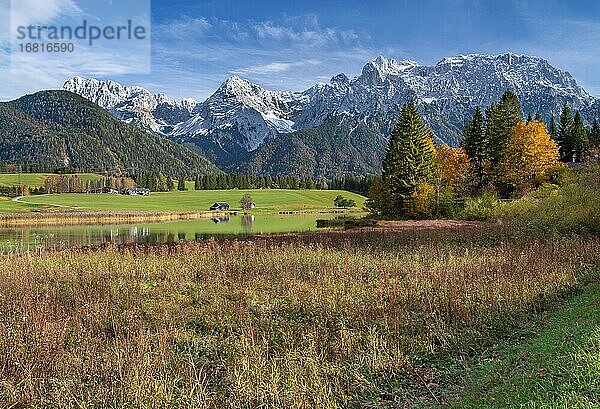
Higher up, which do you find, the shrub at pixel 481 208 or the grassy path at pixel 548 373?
the shrub at pixel 481 208

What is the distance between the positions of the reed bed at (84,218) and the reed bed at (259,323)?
6003cm

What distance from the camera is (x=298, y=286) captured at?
15.5 m

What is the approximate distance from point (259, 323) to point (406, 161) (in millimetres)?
45091

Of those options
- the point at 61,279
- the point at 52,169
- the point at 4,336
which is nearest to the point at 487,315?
the point at 4,336

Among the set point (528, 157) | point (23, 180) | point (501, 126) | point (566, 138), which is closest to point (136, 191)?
point (23, 180)

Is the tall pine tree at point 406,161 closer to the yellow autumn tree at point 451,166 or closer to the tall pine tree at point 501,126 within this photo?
the yellow autumn tree at point 451,166

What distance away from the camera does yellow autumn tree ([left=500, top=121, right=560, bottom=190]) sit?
5416cm

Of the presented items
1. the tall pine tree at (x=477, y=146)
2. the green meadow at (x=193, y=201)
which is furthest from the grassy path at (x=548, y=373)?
the green meadow at (x=193, y=201)

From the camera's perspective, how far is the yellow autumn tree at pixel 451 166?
60513 mm

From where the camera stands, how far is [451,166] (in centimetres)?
6384

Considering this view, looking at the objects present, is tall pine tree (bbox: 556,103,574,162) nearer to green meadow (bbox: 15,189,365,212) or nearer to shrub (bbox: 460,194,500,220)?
shrub (bbox: 460,194,500,220)

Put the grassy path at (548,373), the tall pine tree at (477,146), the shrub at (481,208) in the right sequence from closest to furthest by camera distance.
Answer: the grassy path at (548,373)
the shrub at (481,208)
the tall pine tree at (477,146)

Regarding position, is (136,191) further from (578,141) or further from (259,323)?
(259,323)

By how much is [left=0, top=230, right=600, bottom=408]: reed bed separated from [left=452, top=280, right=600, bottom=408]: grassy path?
33.2 inches
